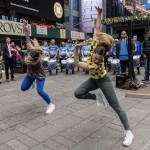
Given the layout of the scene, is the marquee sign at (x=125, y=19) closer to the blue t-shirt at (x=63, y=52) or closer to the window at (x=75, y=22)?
the blue t-shirt at (x=63, y=52)

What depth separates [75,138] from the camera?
422cm

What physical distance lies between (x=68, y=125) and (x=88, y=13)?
159ft

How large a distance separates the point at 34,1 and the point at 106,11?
99.5 feet

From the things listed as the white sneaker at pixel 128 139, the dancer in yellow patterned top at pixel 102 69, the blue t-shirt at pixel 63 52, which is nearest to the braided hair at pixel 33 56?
the dancer in yellow patterned top at pixel 102 69

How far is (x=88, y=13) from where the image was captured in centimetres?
5141

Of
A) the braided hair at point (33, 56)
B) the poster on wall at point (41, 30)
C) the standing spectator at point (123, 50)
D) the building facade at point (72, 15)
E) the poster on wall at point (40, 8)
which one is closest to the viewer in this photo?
the braided hair at point (33, 56)

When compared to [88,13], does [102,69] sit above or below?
below

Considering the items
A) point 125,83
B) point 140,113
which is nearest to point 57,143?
point 140,113

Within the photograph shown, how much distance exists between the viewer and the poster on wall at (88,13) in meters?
51.0

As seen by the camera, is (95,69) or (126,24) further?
(126,24)

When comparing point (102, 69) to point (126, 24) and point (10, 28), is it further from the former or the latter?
point (10, 28)

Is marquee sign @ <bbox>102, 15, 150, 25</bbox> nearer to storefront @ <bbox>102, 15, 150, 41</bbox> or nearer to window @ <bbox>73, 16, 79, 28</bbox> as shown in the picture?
storefront @ <bbox>102, 15, 150, 41</bbox>

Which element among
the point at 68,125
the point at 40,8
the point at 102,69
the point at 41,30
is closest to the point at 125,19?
the point at 68,125

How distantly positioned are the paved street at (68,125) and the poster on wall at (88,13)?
45.5 m
